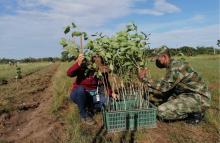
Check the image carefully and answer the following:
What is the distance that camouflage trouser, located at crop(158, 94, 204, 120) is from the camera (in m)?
6.08

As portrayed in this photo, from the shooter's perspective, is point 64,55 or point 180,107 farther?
point 180,107

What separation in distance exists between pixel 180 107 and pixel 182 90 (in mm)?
358

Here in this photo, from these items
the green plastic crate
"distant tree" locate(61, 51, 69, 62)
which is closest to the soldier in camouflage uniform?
the green plastic crate

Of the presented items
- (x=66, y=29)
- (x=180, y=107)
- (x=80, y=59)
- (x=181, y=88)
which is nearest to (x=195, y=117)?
(x=180, y=107)

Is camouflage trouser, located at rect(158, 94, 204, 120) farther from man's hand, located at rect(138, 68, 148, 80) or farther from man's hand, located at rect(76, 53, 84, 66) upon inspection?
man's hand, located at rect(76, 53, 84, 66)

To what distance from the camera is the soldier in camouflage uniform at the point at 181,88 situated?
609 centimetres

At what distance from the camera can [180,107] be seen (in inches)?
240

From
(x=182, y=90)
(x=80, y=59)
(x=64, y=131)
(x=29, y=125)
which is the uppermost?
(x=80, y=59)

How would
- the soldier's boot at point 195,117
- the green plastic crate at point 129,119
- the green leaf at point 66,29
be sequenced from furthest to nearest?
the soldier's boot at point 195,117 → the green leaf at point 66,29 → the green plastic crate at point 129,119

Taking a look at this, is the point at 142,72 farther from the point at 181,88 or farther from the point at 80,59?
the point at 80,59


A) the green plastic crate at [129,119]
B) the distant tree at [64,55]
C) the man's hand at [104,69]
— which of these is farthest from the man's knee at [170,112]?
the distant tree at [64,55]

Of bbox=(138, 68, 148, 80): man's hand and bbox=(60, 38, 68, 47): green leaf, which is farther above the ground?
bbox=(60, 38, 68, 47): green leaf

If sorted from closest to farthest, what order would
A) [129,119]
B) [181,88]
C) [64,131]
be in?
[129,119] < [64,131] < [181,88]

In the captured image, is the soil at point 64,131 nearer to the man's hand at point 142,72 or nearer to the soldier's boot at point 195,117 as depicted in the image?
the soldier's boot at point 195,117
